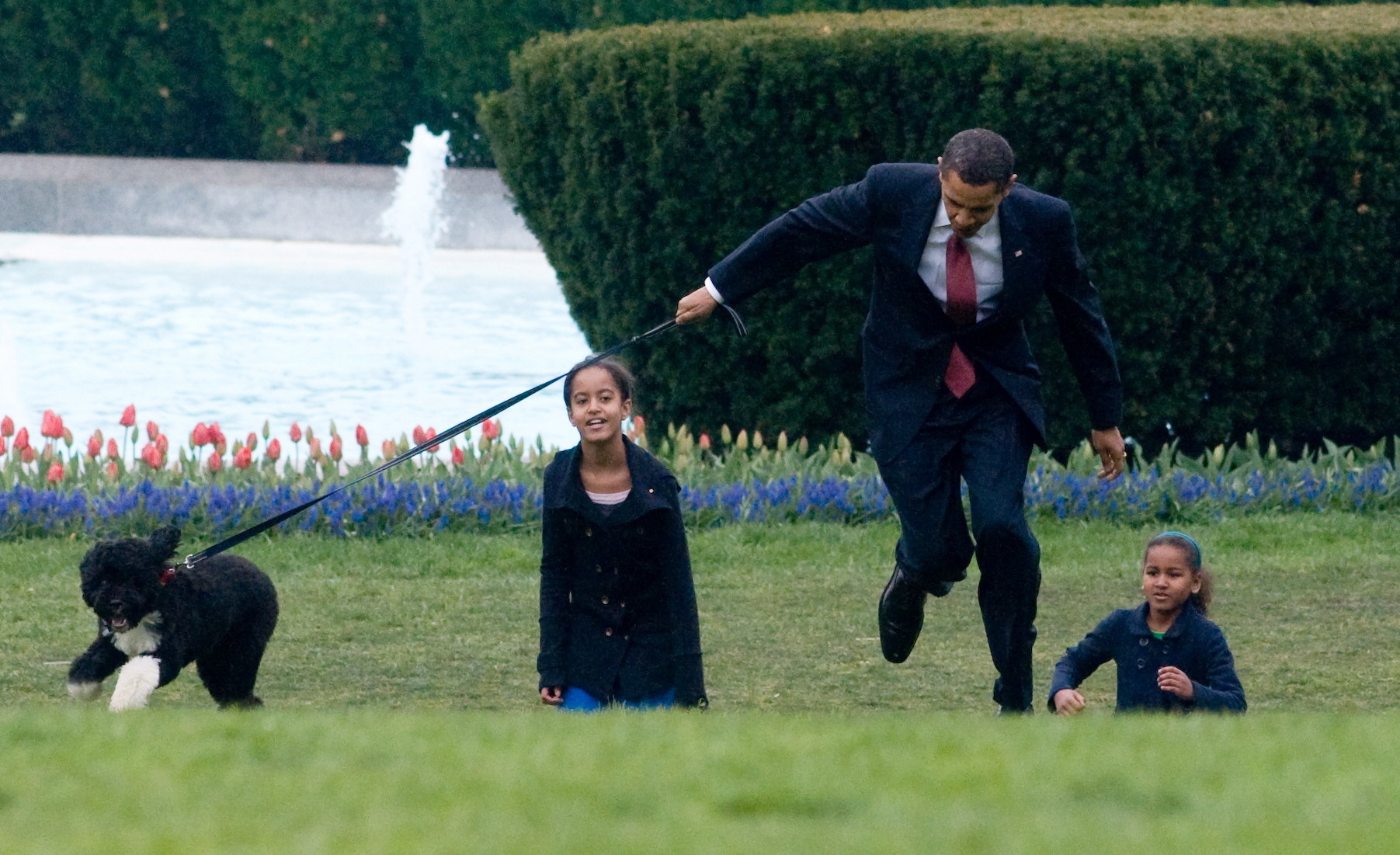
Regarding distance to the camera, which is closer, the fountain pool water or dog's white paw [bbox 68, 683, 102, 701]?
dog's white paw [bbox 68, 683, 102, 701]

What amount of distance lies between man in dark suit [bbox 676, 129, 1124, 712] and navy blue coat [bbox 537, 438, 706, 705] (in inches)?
24.5

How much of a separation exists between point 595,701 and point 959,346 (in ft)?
4.69

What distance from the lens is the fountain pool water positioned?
14.2 meters

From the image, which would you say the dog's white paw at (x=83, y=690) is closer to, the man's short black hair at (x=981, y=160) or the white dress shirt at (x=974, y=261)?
the white dress shirt at (x=974, y=261)

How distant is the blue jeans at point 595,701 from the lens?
5.51 metres

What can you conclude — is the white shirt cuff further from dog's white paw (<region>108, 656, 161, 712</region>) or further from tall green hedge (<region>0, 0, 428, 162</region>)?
tall green hedge (<region>0, 0, 428, 162</region>)

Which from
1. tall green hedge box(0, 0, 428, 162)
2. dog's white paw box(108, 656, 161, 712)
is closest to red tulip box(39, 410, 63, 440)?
dog's white paw box(108, 656, 161, 712)

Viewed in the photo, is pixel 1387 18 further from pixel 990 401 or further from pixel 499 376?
pixel 499 376

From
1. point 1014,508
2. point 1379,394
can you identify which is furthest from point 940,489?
point 1379,394

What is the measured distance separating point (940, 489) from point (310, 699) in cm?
222

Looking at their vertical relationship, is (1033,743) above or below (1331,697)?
above

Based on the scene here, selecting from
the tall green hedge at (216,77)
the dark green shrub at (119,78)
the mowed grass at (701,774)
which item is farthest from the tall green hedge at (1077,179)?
the dark green shrub at (119,78)

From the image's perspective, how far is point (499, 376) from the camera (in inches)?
613

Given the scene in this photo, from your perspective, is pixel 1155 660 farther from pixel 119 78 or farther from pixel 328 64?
pixel 119 78
